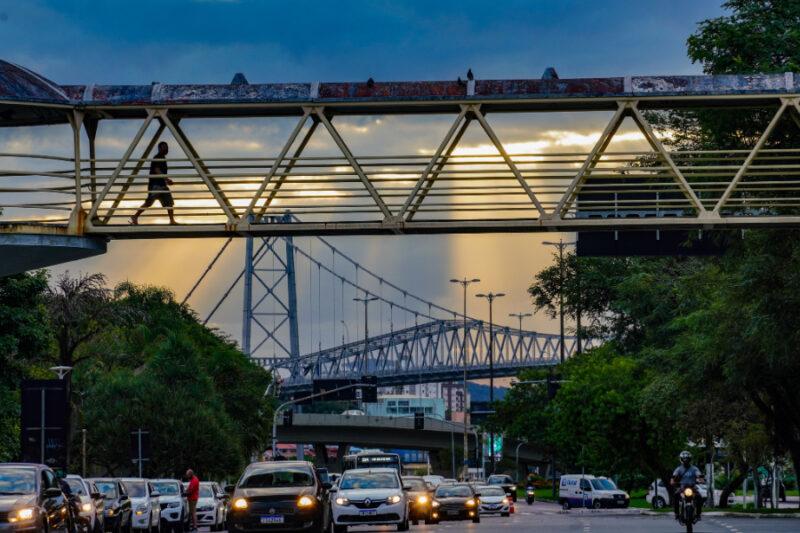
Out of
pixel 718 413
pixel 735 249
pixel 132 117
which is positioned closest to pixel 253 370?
pixel 718 413

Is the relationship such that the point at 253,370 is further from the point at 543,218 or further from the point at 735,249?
the point at 543,218

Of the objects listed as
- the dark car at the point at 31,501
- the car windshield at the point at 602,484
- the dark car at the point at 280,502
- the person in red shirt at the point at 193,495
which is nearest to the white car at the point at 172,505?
the person in red shirt at the point at 193,495

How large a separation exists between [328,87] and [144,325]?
218 feet

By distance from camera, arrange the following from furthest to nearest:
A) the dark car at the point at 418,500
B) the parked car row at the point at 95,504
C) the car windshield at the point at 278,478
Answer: the dark car at the point at 418,500, the car windshield at the point at 278,478, the parked car row at the point at 95,504

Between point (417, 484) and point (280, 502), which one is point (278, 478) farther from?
point (417, 484)

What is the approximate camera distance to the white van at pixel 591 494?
248 feet

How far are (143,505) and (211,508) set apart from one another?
12.0 m

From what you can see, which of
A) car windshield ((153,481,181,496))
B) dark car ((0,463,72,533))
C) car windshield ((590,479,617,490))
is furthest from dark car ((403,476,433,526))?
car windshield ((590,479,617,490))

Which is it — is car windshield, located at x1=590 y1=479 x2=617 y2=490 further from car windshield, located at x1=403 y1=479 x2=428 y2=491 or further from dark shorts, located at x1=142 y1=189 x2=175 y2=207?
dark shorts, located at x1=142 y1=189 x2=175 y2=207

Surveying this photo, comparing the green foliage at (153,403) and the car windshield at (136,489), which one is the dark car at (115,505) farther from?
the green foliage at (153,403)

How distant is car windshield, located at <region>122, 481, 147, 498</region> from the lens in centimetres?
3953

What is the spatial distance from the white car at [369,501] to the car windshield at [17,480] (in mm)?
12226

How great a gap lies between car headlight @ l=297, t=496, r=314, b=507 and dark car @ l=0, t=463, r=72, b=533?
4.70 metres

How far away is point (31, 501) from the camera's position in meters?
24.0
